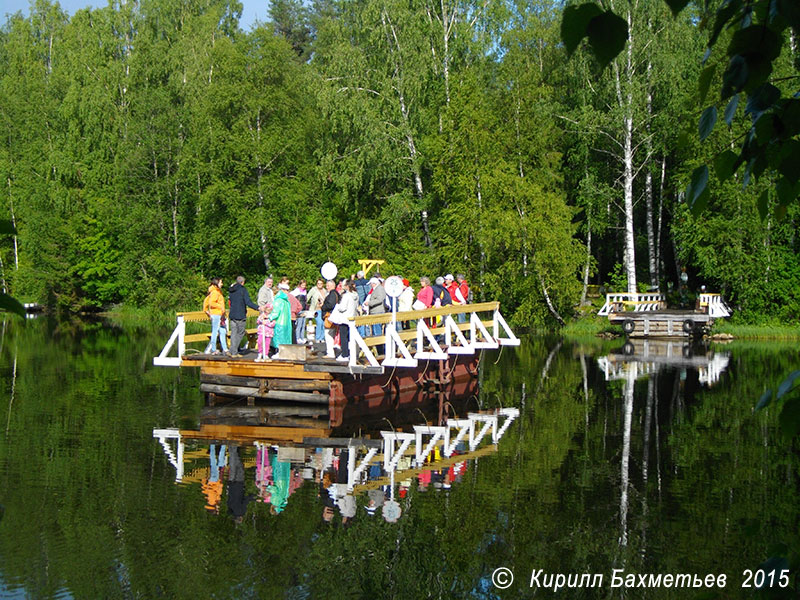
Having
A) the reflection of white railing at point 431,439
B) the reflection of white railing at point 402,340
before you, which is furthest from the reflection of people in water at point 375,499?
the reflection of white railing at point 402,340

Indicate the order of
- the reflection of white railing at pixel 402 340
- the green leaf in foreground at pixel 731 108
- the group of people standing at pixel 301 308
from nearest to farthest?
the green leaf in foreground at pixel 731 108 → the reflection of white railing at pixel 402 340 → the group of people standing at pixel 301 308

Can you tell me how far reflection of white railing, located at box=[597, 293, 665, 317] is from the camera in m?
36.1

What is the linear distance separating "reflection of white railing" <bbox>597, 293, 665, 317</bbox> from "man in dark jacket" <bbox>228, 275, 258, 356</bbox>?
20194mm

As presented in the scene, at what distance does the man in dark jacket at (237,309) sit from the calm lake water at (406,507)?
5.23 feet

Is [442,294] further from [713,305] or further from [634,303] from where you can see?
[713,305]

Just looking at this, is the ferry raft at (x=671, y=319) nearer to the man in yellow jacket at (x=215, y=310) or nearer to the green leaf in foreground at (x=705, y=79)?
the man in yellow jacket at (x=215, y=310)

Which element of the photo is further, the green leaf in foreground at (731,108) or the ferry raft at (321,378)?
the ferry raft at (321,378)

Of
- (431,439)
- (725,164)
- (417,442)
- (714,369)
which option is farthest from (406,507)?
(714,369)

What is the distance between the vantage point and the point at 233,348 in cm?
1886

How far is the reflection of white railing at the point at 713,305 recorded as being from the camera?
34312mm

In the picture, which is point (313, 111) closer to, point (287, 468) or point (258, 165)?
point (258, 165)

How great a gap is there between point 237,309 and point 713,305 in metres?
21.2

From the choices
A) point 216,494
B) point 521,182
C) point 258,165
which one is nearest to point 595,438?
point 216,494

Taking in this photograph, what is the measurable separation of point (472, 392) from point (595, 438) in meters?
5.84
